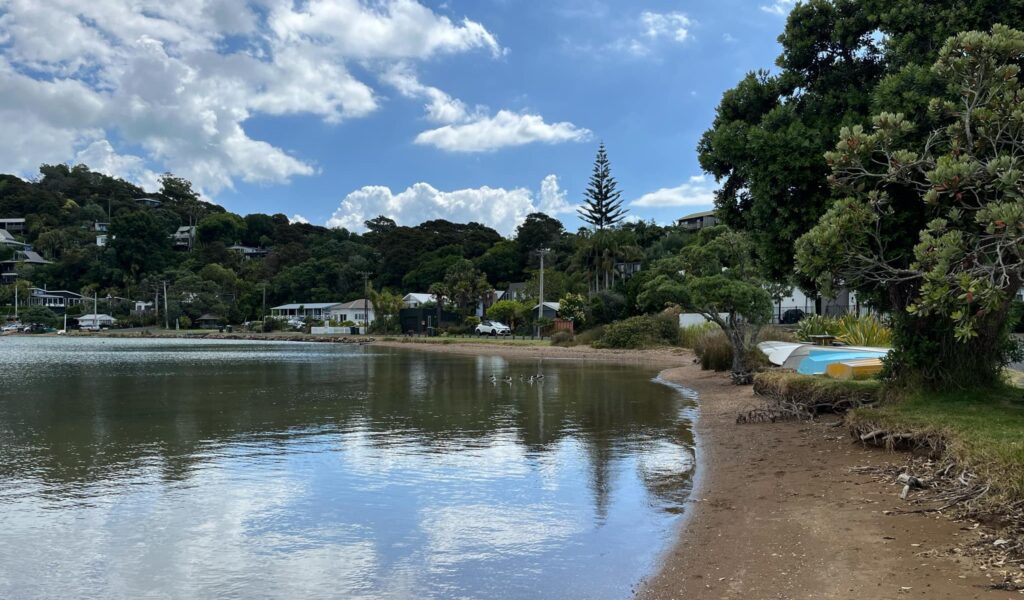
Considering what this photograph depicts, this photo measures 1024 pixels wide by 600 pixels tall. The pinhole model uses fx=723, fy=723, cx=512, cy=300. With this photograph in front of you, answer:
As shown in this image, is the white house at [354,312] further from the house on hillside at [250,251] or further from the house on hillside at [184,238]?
the house on hillside at [184,238]

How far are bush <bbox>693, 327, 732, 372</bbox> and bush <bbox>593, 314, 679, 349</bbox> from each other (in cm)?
1532

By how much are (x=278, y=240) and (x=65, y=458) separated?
14437 centimetres

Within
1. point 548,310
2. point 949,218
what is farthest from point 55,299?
point 949,218

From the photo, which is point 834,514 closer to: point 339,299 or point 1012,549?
point 1012,549

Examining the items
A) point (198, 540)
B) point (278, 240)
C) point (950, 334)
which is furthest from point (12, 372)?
point (278, 240)

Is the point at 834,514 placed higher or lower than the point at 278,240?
lower

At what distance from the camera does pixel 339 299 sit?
115438 mm

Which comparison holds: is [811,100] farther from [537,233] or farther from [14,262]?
[14,262]

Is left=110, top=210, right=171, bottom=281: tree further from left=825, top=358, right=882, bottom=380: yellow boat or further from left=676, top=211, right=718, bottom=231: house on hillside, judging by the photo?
left=825, top=358, right=882, bottom=380: yellow boat

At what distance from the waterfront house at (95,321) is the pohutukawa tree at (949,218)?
122490 mm

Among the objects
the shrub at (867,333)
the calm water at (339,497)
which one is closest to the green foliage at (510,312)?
the shrub at (867,333)

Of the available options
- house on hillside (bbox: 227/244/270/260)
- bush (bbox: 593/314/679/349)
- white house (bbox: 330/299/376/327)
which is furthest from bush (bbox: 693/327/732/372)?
house on hillside (bbox: 227/244/270/260)

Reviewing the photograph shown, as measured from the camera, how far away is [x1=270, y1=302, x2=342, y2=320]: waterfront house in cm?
10931

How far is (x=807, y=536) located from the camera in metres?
7.06
